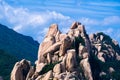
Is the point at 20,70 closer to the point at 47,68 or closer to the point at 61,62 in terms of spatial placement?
the point at 47,68

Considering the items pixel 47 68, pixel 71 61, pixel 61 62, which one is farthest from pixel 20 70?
pixel 71 61

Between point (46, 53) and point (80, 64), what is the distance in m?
11.5

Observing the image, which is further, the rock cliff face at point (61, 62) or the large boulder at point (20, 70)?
the large boulder at point (20, 70)

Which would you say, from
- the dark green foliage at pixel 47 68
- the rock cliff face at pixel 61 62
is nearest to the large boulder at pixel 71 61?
the rock cliff face at pixel 61 62

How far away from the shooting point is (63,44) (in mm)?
131000

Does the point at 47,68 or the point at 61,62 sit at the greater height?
the point at 61,62

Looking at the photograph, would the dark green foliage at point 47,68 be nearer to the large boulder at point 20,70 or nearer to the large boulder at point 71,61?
the large boulder at point 71,61

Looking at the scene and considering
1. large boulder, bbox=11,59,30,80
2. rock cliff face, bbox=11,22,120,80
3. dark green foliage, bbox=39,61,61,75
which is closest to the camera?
rock cliff face, bbox=11,22,120,80

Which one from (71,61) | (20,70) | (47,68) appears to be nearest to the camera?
(71,61)

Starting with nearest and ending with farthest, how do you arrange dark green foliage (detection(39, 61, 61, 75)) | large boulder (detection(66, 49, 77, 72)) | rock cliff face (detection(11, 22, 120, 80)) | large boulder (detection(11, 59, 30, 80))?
rock cliff face (detection(11, 22, 120, 80)), large boulder (detection(66, 49, 77, 72)), dark green foliage (detection(39, 61, 61, 75)), large boulder (detection(11, 59, 30, 80))

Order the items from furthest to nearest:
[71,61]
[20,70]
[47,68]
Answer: [20,70]
[47,68]
[71,61]

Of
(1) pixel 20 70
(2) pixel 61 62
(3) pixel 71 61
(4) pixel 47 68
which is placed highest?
(1) pixel 20 70

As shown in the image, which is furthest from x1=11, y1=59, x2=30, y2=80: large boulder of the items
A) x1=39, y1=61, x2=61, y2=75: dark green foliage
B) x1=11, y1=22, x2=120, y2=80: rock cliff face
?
x1=39, y1=61, x2=61, y2=75: dark green foliage

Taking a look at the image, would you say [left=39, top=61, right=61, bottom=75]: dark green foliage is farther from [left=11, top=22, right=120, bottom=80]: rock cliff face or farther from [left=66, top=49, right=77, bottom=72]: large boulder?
[left=66, top=49, right=77, bottom=72]: large boulder
